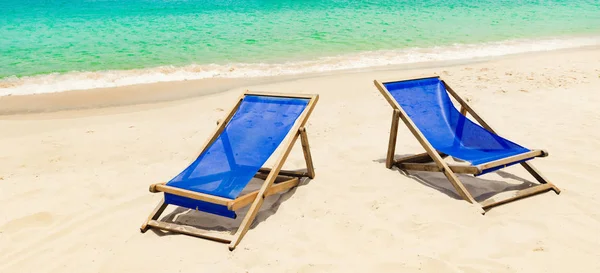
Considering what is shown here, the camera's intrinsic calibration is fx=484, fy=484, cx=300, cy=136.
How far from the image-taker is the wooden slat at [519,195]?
365 centimetres

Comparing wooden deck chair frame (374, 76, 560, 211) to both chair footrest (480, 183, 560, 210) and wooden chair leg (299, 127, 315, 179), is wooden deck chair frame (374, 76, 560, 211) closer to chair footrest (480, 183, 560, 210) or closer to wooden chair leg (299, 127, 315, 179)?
chair footrest (480, 183, 560, 210)

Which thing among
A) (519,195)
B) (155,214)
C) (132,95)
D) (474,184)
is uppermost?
(155,214)

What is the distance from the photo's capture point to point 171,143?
17.9 feet

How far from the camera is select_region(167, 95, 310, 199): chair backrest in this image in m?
3.52

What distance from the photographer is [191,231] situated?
3359 millimetres

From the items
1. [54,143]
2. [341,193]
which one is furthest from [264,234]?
[54,143]

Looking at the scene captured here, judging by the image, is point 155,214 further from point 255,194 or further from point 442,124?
point 442,124

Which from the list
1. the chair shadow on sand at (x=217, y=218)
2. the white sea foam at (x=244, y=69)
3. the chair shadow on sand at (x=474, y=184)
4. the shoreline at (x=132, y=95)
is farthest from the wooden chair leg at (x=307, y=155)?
the white sea foam at (x=244, y=69)

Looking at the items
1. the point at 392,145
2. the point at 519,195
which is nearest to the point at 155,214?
the point at 392,145

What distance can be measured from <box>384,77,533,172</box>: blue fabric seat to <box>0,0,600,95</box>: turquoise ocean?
5.80 m

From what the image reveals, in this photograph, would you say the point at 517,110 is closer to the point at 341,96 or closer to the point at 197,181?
the point at 341,96

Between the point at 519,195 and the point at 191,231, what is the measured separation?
8.23 ft

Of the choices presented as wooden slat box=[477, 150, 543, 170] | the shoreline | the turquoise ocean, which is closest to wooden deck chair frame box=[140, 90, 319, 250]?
wooden slat box=[477, 150, 543, 170]

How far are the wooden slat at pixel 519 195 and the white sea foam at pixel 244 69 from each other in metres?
6.71
